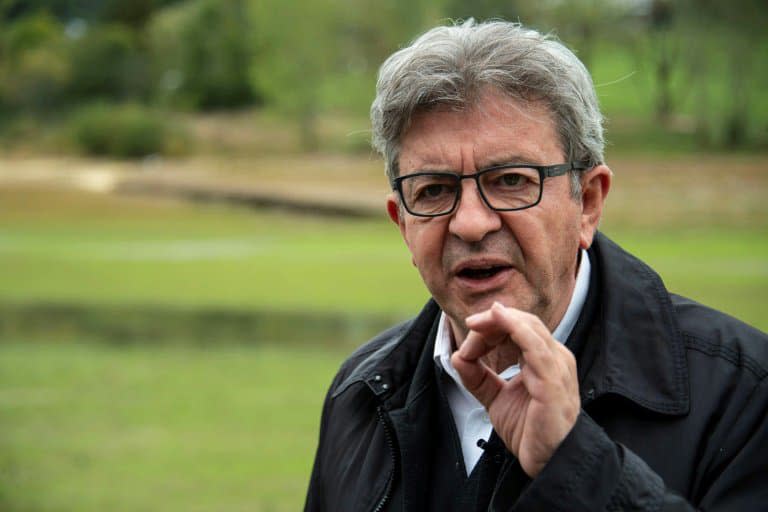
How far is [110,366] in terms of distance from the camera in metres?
13.8

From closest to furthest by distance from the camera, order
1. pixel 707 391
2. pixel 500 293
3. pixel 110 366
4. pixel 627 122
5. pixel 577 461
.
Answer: pixel 577 461 → pixel 707 391 → pixel 500 293 → pixel 110 366 → pixel 627 122

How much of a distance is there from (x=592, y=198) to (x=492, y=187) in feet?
1.02

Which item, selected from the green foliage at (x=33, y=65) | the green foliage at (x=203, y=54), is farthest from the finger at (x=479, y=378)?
the green foliage at (x=203, y=54)

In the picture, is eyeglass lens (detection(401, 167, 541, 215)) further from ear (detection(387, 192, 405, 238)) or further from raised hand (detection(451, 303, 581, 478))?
raised hand (detection(451, 303, 581, 478))

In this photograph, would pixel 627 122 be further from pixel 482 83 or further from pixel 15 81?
pixel 482 83

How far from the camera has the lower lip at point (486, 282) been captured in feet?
7.68

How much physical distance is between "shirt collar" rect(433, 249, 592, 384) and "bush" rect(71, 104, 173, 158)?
4667cm

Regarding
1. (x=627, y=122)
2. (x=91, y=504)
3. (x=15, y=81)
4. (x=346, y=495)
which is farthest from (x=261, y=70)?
(x=346, y=495)

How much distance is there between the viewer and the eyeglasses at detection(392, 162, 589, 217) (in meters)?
2.33

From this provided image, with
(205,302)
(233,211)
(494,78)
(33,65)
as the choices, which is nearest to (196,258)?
(205,302)

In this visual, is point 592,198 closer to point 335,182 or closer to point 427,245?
point 427,245

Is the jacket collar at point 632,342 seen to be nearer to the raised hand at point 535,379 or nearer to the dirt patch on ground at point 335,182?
the raised hand at point 535,379

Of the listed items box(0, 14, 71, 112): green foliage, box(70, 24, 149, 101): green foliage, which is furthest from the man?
box(70, 24, 149, 101): green foliage

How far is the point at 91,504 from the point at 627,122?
37.6m
